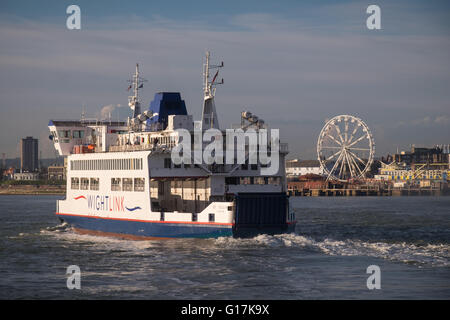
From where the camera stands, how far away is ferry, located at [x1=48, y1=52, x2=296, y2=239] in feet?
127

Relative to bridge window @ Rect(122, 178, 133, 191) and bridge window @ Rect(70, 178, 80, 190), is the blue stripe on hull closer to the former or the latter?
bridge window @ Rect(122, 178, 133, 191)

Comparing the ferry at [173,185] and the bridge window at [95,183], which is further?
the bridge window at [95,183]

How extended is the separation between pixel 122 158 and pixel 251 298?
879 inches

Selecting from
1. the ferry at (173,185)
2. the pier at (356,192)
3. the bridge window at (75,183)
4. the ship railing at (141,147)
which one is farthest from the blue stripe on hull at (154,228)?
the pier at (356,192)

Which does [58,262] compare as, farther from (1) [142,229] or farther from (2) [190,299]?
(2) [190,299]

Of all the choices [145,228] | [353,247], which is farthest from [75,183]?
[353,247]

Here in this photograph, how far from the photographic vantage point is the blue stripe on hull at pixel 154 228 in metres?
38.6

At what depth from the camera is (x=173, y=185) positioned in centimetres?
4588

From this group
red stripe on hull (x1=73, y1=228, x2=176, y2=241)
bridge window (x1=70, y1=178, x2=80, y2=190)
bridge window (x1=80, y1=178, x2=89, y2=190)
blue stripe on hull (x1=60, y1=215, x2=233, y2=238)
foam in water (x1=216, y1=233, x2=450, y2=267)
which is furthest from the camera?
bridge window (x1=70, y1=178, x2=80, y2=190)

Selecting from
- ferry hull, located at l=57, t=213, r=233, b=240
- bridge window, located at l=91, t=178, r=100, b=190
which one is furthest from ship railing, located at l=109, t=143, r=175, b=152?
ferry hull, located at l=57, t=213, r=233, b=240

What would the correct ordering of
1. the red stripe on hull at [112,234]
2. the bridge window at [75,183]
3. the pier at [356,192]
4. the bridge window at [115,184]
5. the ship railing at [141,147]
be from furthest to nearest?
1. the pier at [356,192]
2. the bridge window at [75,183]
3. the bridge window at [115,184]
4. the red stripe on hull at [112,234]
5. the ship railing at [141,147]

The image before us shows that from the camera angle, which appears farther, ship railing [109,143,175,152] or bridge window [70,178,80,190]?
bridge window [70,178,80,190]

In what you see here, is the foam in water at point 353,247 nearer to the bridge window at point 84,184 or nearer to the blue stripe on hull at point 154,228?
the blue stripe on hull at point 154,228

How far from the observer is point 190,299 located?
2533 cm
